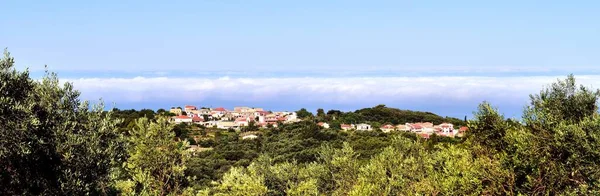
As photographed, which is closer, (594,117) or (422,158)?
(594,117)

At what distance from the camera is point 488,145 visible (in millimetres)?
19438

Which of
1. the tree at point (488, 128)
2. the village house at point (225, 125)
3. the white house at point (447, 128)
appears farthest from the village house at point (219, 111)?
the tree at point (488, 128)

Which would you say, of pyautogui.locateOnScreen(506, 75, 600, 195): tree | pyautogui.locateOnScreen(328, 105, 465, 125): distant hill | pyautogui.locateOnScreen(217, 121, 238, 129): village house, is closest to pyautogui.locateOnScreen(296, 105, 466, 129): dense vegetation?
pyautogui.locateOnScreen(328, 105, 465, 125): distant hill

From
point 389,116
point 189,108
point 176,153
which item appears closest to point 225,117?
point 189,108

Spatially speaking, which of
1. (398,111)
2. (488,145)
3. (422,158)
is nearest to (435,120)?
(398,111)

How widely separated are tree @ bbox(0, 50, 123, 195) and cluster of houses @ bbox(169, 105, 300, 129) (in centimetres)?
12396

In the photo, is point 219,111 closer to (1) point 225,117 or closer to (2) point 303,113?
(1) point 225,117

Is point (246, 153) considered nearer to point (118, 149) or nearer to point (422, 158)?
point (422, 158)

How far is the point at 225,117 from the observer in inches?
6855

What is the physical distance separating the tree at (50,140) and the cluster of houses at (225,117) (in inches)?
4880

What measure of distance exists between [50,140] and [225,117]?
163 m

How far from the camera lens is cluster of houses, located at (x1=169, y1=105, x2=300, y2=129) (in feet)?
480

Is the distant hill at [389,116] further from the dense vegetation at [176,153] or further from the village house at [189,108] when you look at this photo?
the dense vegetation at [176,153]

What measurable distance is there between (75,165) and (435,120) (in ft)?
490
